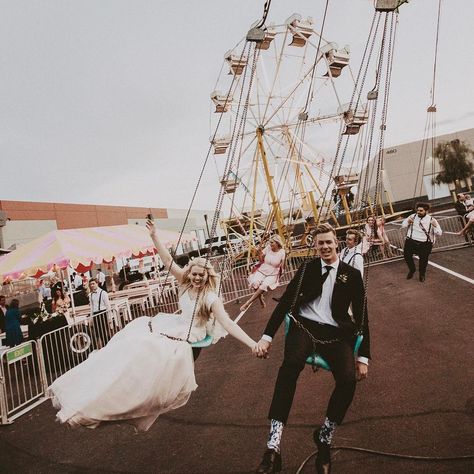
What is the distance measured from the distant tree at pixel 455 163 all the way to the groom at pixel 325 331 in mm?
48745

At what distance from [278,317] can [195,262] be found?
1092 mm

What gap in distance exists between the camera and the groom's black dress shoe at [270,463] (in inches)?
92.3

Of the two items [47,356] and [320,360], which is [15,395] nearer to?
[47,356]

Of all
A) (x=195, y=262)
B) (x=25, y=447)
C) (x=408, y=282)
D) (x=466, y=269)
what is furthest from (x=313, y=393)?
(x=466, y=269)

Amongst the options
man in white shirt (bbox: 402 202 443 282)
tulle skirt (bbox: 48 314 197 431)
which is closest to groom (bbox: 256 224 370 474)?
tulle skirt (bbox: 48 314 197 431)

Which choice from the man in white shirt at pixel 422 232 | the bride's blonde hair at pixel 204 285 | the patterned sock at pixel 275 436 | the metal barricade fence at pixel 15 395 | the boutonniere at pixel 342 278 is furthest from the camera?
the man in white shirt at pixel 422 232

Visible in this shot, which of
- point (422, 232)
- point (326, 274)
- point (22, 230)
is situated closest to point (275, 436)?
point (326, 274)

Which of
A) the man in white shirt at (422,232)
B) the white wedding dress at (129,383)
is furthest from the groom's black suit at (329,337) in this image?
the man in white shirt at (422,232)

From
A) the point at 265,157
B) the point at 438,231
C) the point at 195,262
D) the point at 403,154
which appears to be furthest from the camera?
the point at 403,154

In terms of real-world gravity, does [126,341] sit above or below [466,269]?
above

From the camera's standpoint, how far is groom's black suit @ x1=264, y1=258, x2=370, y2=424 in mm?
2623

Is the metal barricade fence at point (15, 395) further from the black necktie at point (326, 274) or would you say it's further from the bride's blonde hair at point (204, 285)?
the black necktie at point (326, 274)

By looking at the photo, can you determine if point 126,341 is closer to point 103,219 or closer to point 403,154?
point 103,219

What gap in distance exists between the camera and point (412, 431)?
9.68 feet
